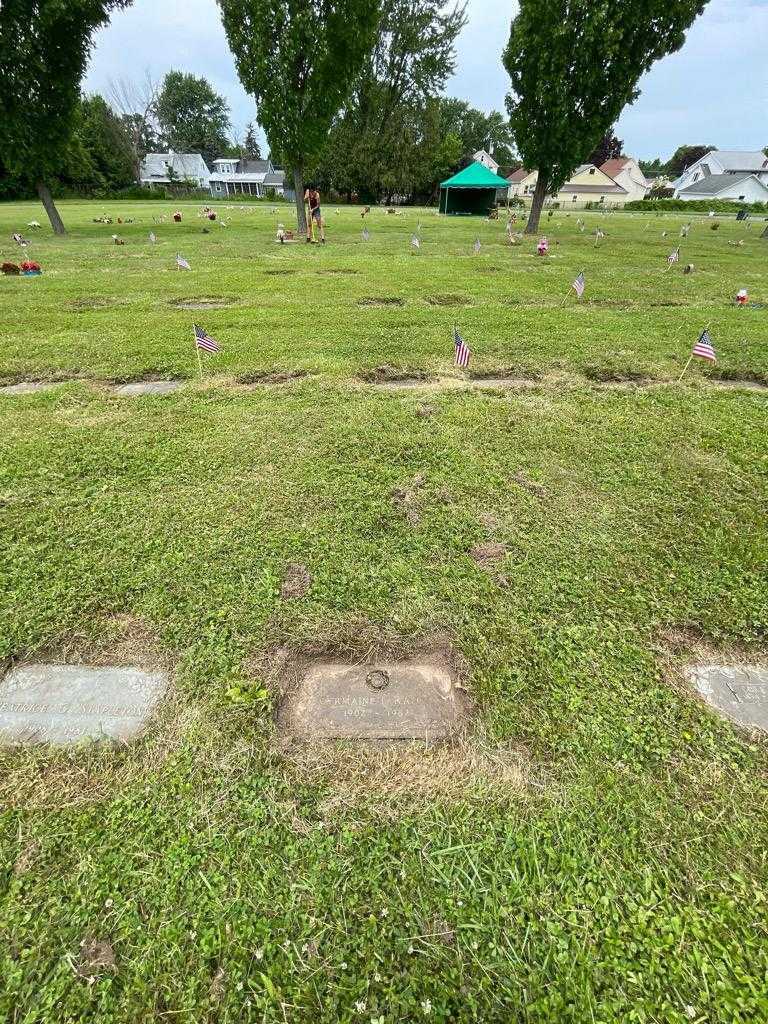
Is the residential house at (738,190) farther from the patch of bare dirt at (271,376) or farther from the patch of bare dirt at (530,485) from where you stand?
the patch of bare dirt at (530,485)

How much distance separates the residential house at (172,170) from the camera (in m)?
59.8

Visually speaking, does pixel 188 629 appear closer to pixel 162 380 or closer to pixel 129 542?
pixel 129 542

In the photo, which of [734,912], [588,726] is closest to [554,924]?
[734,912]

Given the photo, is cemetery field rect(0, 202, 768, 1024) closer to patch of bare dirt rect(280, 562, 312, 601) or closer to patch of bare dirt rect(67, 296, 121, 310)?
patch of bare dirt rect(280, 562, 312, 601)

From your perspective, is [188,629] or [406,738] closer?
[406,738]

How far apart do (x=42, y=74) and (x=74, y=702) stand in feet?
65.3

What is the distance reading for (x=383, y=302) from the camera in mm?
7965

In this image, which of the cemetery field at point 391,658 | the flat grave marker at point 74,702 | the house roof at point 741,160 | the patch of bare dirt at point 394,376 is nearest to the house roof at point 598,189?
the house roof at point 741,160

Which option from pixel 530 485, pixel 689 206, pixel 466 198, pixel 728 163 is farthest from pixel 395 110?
pixel 728 163

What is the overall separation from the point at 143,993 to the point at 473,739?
1.17 m

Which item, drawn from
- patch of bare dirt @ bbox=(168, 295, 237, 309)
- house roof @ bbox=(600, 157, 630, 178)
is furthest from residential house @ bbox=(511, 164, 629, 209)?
patch of bare dirt @ bbox=(168, 295, 237, 309)

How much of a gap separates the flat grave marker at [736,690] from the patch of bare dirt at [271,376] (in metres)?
4.20

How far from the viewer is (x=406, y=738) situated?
178 cm

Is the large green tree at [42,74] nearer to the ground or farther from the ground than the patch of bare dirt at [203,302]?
farther from the ground
